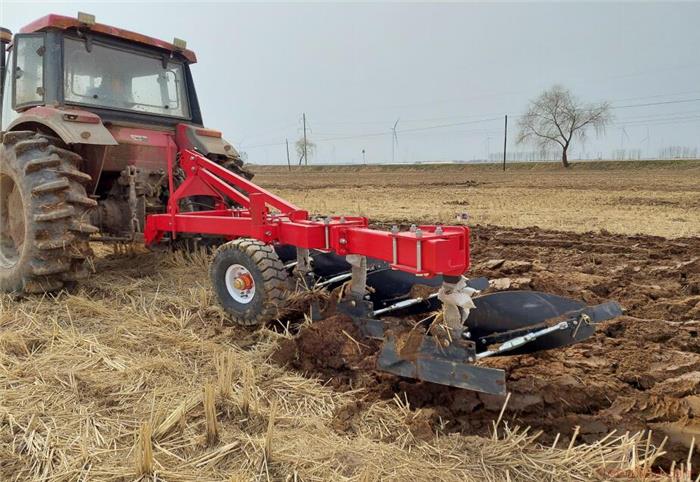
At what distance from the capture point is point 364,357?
9.87ft

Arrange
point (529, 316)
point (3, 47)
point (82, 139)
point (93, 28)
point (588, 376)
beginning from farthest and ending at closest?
point (3, 47)
point (93, 28)
point (82, 139)
point (529, 316)
point (588, 376)

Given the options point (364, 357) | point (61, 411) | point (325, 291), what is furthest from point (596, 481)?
point (61, 411)

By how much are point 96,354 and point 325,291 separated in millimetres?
1475

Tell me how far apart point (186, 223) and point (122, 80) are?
6.58 feet

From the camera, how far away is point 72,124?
4.38 metres

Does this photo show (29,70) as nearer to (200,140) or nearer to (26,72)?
(26,72)

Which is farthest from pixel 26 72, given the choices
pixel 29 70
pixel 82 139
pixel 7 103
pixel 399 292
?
pixel 399 292

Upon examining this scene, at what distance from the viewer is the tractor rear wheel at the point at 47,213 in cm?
410

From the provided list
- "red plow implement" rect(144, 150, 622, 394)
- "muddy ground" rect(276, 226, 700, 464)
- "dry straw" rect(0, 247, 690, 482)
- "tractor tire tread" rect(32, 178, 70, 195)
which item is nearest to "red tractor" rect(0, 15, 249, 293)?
"tractor tire tread" rect(32, 178, 70, 195)

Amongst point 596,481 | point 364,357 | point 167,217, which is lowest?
point 596,481

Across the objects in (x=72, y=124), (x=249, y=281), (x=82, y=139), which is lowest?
(x=249, y=281)

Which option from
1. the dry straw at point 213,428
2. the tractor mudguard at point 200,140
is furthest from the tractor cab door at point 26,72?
the dry straw at point 213,428

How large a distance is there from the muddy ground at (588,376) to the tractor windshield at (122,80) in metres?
3.37

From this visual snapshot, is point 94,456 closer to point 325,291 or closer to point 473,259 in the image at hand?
point 325,291
